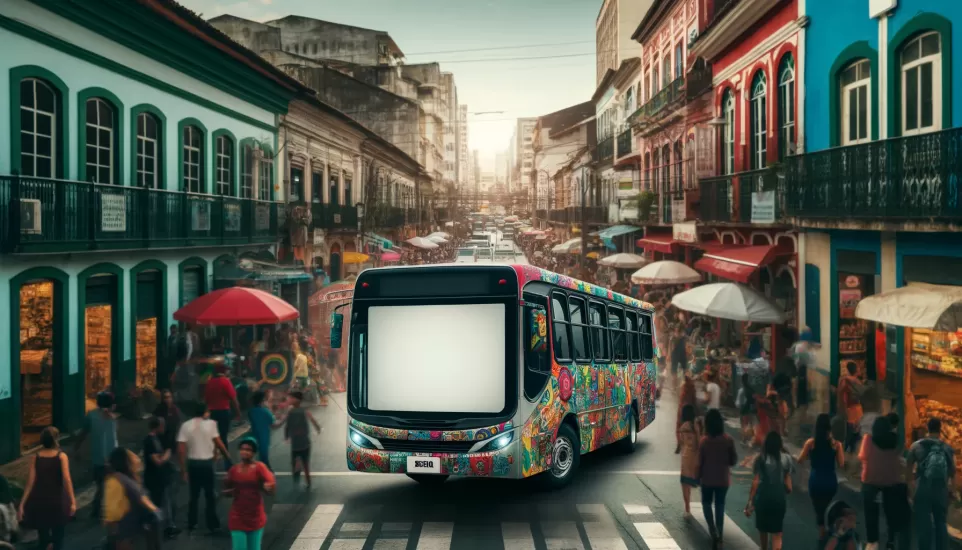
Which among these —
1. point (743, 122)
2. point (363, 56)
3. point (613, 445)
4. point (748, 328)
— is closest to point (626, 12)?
point (363, 56)

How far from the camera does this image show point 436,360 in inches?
417

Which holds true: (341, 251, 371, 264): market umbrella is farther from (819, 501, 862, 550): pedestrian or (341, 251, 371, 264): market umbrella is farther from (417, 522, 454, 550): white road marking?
(819, 501, 862, 550): pedestrian

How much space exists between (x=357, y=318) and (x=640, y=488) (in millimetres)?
4481

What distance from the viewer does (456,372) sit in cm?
1054

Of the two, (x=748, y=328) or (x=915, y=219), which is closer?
(x=915, y=219)

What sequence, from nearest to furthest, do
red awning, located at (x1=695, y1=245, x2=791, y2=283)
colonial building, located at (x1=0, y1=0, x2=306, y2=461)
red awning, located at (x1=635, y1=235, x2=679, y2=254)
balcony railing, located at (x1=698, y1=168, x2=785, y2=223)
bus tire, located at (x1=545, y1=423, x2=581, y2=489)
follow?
bus tire, located at (x1=545, y1=423, x2=581, y2=489), colonial building, located at (x1=0, y1=0, x2=306, y2=461), balcony railing, located at (x1=698, y1=168, x2=785, y2=223), red awning, located at (x1=695, y1=245, x2=791, y2=283), red awning, located at (x1=635, y1=235, x2=679, y2=254)

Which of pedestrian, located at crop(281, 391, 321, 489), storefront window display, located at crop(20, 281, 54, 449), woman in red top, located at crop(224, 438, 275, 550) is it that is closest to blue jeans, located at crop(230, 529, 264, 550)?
woman in red top, located at crop(224, 438, 275, 550)

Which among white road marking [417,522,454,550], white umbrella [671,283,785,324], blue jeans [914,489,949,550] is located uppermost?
white umbrella [671,283,785,324]

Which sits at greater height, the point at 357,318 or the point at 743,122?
the point at 743,122

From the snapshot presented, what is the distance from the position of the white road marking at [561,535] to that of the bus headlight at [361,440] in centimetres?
226

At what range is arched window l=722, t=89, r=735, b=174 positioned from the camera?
2441cm

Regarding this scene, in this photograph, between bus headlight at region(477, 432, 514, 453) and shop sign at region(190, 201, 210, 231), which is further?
shop sign at region(190, 201, 210, 231)

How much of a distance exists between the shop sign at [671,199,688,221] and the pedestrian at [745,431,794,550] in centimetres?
1895

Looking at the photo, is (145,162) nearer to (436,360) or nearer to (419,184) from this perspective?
(436,360)
